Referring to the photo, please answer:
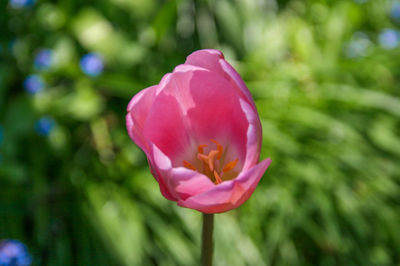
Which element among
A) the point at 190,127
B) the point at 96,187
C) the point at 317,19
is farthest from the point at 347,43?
the point at 190,127

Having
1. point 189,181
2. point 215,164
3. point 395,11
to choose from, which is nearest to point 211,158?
point 215,164

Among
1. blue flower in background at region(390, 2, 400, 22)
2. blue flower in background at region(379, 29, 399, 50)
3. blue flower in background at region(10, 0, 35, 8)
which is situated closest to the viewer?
blue flower in background at region(10, 0, 35, 8)

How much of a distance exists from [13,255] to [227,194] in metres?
0.92

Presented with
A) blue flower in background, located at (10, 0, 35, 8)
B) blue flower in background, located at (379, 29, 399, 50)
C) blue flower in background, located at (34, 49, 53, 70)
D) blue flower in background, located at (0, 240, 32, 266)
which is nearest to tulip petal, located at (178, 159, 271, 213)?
blue flower in background, located at (0, 240, 32, 266)

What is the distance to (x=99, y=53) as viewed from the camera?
1.73m

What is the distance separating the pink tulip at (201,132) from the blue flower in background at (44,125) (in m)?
1.08

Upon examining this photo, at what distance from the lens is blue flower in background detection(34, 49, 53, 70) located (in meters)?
1.65

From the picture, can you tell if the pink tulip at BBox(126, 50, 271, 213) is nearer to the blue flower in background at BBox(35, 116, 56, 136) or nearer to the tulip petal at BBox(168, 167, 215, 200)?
the tulip petal at BBox(168, 167, 215, 200)

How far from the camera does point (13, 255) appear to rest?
115 cm

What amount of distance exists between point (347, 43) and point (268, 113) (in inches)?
29.5

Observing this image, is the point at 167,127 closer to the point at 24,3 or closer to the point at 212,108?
the point at 212,108

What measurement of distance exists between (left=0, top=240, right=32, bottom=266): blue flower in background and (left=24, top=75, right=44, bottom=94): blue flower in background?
23.4 inches

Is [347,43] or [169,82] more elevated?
[169,82]

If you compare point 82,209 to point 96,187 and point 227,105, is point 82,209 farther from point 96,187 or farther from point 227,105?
point 227,105
